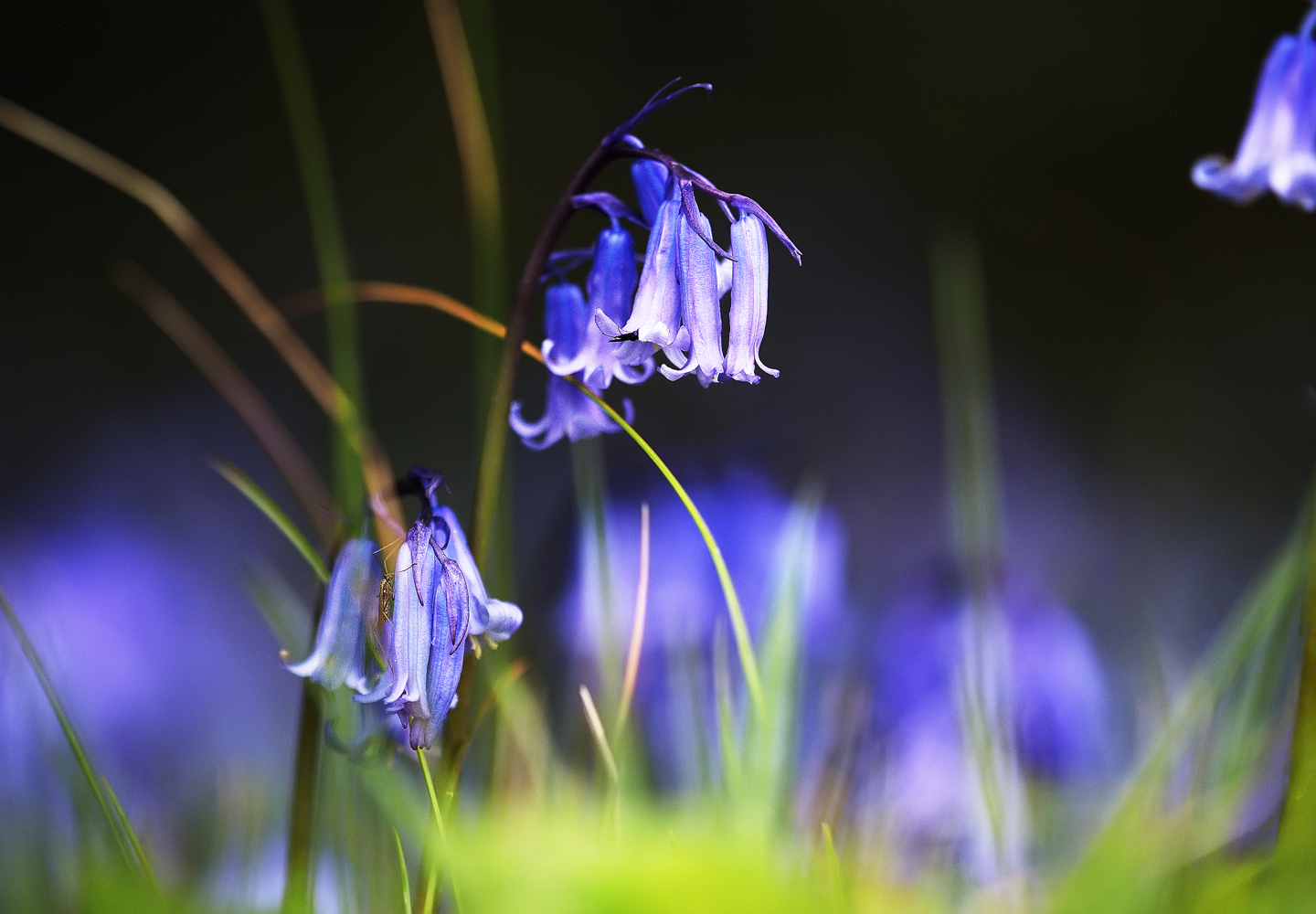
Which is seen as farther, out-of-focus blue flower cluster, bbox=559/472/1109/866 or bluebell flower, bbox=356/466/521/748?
out-of-focus blue flower cluster, bbox=559/472/1109/866

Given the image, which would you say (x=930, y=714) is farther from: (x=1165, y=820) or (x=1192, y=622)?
(x=1192, y=622)

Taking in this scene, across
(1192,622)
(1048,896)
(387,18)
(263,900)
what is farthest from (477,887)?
(387,18)

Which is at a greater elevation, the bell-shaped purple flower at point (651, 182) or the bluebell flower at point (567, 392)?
the bell-shaped purple flower at point (651, 182)

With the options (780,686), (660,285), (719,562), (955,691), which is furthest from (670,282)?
(955,691)

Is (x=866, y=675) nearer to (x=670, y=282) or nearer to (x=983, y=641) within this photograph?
(x=983, y=641)

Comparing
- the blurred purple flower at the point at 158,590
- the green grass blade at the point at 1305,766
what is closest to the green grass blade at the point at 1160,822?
the green grass blade at the point at 1305,766

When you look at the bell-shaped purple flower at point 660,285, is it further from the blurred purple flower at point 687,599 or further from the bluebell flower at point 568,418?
the blurred purple flower at point 687,599

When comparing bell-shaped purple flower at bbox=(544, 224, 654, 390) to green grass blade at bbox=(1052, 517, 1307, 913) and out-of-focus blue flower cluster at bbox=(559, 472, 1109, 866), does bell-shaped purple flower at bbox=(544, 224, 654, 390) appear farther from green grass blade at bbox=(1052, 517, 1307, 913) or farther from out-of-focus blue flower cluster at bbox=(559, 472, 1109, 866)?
green grass blade at bbox=(1052, 517, 1307, 913)

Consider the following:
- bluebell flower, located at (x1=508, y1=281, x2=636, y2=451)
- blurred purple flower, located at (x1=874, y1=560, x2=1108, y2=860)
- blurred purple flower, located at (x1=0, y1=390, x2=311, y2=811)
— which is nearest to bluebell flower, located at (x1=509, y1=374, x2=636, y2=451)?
bluebell flower, located at (x1=508, y1=281, x2=636, y2=451)
